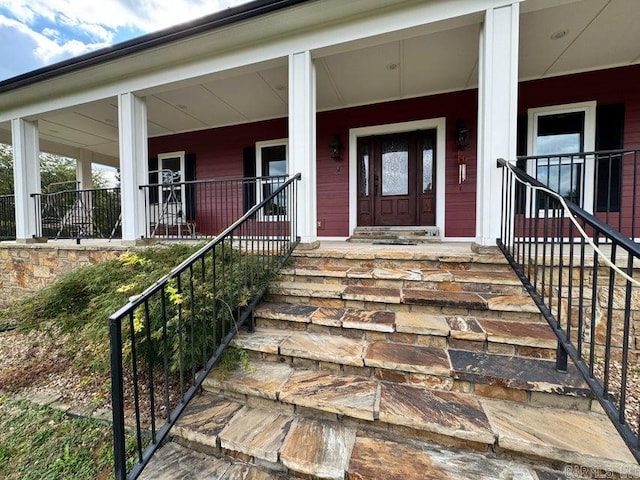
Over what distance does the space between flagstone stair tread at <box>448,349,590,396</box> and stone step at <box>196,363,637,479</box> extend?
0.10 metres

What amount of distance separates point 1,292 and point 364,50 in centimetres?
757

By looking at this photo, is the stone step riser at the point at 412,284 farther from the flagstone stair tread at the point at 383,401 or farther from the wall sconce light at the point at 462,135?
the wall sconce light at the point at 462,135

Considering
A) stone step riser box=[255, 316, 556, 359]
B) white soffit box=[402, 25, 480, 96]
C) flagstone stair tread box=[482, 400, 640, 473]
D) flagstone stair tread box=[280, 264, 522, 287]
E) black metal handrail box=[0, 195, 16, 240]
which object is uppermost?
white soffit box=[402, 25, 480, 96]

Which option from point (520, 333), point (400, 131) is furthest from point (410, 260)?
point (400, 131)

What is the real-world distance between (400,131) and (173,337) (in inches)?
186

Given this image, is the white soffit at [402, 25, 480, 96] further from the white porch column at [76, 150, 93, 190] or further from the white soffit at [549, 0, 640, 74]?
the white porch column at [76, 150, 93, 190]

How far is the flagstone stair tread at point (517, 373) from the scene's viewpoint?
56.7 inches

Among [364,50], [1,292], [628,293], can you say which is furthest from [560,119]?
[1,292]

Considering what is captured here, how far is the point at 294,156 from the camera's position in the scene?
11.0 ft

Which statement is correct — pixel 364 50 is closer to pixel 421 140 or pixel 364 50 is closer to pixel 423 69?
pixel 423 69

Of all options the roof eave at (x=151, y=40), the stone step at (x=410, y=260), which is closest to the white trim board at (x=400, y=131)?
the stone step at (x=410, y=260)

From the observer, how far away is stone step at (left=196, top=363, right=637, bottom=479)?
124 cm

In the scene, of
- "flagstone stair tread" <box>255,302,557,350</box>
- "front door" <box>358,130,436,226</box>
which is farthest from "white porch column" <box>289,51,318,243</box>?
"front door" <box>358,130,436,226</box>

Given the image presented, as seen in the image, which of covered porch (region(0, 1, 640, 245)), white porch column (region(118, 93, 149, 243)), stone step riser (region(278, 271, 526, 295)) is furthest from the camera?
white porch column (region(118, 93, 149, 243))
